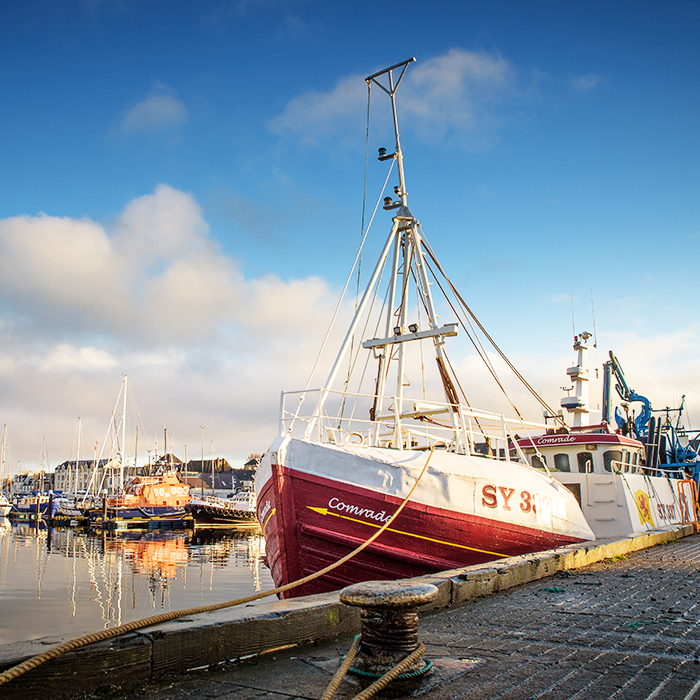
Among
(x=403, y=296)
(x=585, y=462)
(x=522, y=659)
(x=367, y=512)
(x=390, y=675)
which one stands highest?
(x=403, y=296)

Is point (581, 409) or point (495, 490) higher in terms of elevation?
point (581, 409)

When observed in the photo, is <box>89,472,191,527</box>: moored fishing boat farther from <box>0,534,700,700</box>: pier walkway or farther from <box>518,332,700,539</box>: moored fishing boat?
<box>0,534,700,700</box>: pier walkway

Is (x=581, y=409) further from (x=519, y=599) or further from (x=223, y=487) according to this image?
(x=223, y=487)

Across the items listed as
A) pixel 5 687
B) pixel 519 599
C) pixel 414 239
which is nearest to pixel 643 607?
pixel 519 599

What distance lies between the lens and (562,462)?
17141 millimetres

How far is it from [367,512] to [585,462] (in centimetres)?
977

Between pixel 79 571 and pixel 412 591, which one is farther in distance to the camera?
pixel 79 571

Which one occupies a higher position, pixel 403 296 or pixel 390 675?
pixel 403 296

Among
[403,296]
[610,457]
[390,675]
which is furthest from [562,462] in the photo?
[390,675]

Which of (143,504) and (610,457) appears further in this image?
(143,504)

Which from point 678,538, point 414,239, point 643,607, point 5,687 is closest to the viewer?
point 5,687

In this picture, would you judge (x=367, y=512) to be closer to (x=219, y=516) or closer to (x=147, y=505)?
(x=219, y=516)

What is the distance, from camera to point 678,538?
1745 centimetres

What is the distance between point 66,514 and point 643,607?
215 feet
